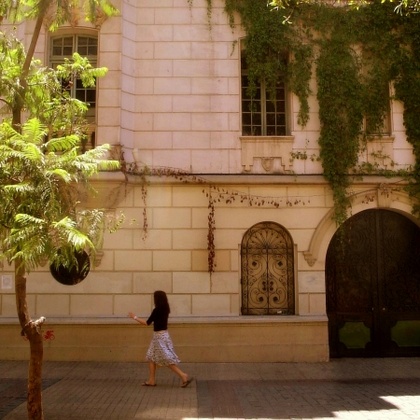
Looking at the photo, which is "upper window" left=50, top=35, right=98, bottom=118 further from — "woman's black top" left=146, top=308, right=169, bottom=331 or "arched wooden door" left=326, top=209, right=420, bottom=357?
"arched wooden door" left=326, top=209, right=420, bottom=357

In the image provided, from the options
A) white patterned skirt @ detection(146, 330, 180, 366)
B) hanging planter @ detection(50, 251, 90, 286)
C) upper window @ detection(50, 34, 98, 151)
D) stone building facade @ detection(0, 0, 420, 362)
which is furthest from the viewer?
upper window @ detection(50, 34, 98, 151)

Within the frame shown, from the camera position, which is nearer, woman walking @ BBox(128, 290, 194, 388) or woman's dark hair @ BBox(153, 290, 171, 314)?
woman walking @ BBox(128, 290, 194, 388)

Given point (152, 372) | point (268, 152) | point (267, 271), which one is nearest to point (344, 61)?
point (268, 152)

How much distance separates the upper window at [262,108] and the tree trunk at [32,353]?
756 cm

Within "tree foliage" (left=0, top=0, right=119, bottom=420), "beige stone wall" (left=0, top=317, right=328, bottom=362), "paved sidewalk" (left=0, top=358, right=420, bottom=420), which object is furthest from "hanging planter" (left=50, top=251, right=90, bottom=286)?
"tree foliage" (left=0, top=0, right=119, bottom=420)

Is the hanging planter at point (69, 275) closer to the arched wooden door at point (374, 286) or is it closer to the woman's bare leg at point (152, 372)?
the woman's bare leg at point (152, 372)

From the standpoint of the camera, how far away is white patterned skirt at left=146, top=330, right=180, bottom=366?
9.57m

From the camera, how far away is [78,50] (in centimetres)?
1315

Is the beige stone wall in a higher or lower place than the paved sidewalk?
higher

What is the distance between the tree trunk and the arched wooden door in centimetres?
765

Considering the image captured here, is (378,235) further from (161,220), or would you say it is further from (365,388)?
(161,220)

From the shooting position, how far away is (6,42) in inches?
308

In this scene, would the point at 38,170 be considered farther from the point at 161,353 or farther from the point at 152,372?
the point at 152,372

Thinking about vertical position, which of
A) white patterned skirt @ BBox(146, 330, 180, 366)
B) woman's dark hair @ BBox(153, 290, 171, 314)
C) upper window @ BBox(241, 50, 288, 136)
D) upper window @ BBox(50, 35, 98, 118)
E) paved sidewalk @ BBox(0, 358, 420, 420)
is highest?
upper window @ BBox(50, 35, 98, 118)
